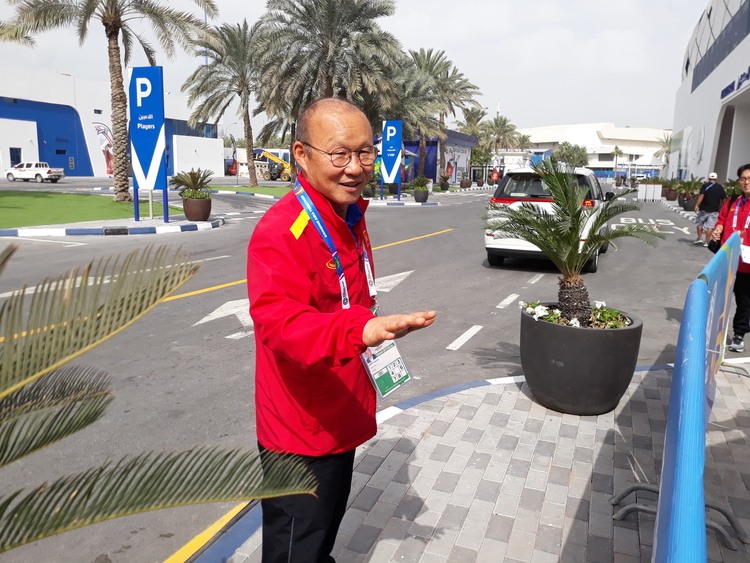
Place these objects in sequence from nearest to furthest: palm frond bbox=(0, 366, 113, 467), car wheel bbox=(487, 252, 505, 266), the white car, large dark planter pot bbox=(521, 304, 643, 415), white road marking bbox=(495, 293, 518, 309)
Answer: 1. palm frond bbox=(0, 366, 113, 467)
2. large dark planter pot bbox=(521, 304, 643, 415)
3. white road marking bbox=(495, 293, 518, 309)
4. the white car
5. car wheel bbox=(487, 252, 505, 266)

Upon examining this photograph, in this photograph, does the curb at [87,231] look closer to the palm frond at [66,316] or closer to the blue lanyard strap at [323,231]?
the blue lanyard strap at [323,231]

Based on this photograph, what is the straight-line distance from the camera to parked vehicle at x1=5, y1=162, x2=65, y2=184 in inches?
1542

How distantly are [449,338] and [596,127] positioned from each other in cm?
13515

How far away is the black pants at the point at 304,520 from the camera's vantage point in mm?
1951

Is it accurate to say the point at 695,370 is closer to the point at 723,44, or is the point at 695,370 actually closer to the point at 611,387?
the point at 611,387

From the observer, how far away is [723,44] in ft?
111

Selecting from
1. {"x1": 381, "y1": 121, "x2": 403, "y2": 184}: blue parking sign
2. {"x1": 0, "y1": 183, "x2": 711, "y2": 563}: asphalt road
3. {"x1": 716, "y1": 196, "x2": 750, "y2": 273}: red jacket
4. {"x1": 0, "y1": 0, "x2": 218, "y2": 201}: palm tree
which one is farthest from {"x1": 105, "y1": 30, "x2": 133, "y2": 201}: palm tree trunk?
{"x1": 716, "y1": 196, "x2": 750, "y2": 273}: red jacket

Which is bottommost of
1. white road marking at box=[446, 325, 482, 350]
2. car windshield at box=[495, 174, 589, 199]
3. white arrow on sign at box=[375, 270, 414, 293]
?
white road marking at box=[446, 325, 482, 350]

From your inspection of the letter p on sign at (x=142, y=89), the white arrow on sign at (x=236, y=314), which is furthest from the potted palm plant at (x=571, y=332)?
the letter p on sign at (x=142, y=89)

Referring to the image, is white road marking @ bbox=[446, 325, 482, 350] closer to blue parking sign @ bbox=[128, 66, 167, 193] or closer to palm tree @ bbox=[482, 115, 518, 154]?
blue parking sign @ bbox=[128, 66, 167, 193]

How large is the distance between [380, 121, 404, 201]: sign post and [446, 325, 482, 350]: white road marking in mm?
22109

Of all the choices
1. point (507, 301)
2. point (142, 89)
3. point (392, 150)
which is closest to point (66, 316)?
point (507, 301)

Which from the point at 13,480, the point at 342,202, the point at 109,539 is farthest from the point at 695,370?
the point at 13,480

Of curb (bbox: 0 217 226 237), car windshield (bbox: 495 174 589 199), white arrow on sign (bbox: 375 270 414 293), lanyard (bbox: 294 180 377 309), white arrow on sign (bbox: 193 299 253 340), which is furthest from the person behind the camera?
curb (bbox: 0 217 226 237)
